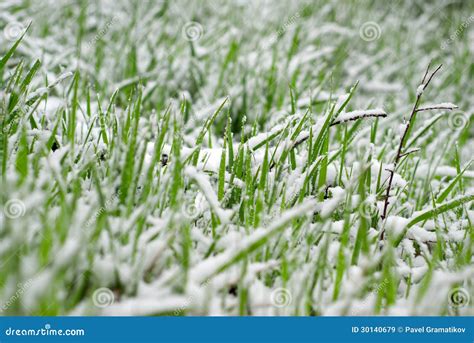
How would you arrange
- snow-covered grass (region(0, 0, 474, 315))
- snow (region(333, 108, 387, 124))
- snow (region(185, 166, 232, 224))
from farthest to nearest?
1. snow (region(333, 108, 387, 124))
2. snow (region(185, 166, 232, 224))
3. snow-covered grass (region(0, 0, 474, 315))

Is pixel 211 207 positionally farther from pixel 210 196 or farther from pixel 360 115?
pixel 360 115

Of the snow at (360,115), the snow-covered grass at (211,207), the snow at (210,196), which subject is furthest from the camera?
the snow at (360,115)

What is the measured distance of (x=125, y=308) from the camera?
61 cm

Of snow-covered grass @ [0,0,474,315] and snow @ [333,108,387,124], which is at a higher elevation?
snow @ [333,108,387,124]

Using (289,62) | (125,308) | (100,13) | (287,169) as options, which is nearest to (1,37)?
(100,13)

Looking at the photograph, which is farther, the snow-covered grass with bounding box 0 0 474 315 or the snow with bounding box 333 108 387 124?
the snow with bounding box 333 108 387 124

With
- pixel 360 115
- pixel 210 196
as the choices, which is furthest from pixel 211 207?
pixel 360 115

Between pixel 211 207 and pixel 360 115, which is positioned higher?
pixel 360 115

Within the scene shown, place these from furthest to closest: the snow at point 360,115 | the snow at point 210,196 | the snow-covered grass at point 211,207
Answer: the snow at point 360,115, the snow at point 210,196, the snow-covered grass at point 211,207

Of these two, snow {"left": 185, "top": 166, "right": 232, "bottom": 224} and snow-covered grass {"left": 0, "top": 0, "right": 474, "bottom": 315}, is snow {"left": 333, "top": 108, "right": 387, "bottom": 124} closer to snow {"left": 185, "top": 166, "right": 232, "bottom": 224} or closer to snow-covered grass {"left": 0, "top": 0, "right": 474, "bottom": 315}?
snow-covered grass {"left": 0, "top": 0, "right": 474, "bottom": 315}

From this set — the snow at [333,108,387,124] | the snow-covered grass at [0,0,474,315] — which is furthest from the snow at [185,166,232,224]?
the snow at [333,108,387,124]

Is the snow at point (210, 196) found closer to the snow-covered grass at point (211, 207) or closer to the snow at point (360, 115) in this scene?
the snow-covered grass at point (211, 207)

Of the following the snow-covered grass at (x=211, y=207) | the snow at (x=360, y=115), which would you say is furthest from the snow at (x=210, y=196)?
the snow at (x=360, y=115)

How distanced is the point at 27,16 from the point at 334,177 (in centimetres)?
169
